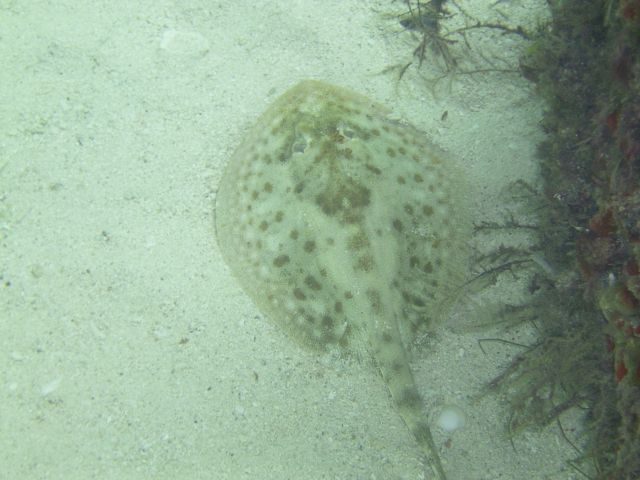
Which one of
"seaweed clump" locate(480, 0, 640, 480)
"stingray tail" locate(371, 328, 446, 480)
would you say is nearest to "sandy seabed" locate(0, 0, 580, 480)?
"stingray tail" locate(371, 328, 446, 480)

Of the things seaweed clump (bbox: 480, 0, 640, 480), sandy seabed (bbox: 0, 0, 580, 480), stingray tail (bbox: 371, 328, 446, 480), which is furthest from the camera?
sandy seabed (bbox: 0, 0, 580, 480)

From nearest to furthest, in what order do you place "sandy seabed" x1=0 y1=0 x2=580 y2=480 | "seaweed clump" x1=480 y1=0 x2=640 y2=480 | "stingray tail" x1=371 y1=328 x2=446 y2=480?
"seaweed clump" x1=480 y1=0 x2=640 y2=480
"stingray tail" x1=371 y1=328 x2=446 y2=480
"sandy seabed" x1=0 y1=0 x2=580 y2=480

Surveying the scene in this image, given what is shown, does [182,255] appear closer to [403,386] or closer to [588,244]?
[403,386]

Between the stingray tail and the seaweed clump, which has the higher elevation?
the seaweed clump

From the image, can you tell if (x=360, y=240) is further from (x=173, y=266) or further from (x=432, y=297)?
(x=173, y=266)

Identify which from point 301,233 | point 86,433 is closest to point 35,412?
point 86,433

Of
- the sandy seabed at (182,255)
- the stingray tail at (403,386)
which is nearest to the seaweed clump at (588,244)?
the sandy seabed at (182,255)

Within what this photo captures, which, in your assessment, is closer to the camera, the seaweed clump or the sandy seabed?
the seaweed clump

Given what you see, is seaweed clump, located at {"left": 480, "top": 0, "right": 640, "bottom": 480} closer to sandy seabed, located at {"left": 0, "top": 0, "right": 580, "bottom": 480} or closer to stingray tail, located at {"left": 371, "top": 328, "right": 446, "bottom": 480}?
sandy seabed, located at {"left": 0, "top": 0, "right": 580, "bottom": 480}
